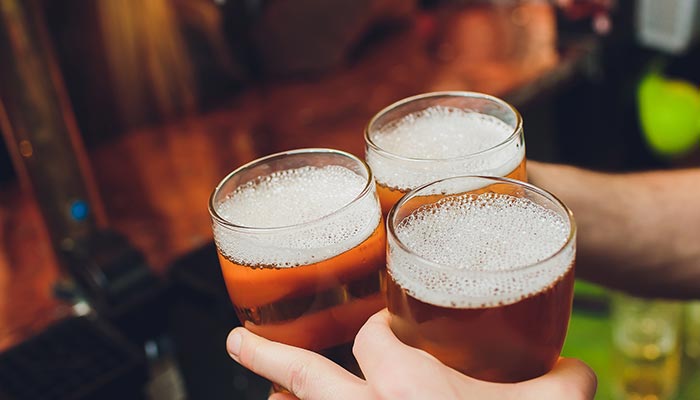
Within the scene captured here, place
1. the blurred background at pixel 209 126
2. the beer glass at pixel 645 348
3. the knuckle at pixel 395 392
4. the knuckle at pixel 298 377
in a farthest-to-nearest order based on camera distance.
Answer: the beer glass at pixel 645 348 → the blurred background at pixel 209 126 → the knuckle at pixel 298 377 → the knuckle at pixel 395 392

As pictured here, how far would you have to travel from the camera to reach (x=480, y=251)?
0.84 m

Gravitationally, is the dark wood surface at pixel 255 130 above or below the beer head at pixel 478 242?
below

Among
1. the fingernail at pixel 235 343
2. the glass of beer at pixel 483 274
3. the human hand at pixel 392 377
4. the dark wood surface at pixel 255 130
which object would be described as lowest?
the dark wood surface at pixel 255 130

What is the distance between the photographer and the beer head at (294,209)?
0.89 m

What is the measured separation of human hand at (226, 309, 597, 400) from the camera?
75cm

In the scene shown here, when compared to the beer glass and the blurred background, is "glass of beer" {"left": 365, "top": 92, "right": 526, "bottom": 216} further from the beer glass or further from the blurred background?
the beer glass

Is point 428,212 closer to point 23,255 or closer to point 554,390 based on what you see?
point 554,390

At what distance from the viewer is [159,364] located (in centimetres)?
174

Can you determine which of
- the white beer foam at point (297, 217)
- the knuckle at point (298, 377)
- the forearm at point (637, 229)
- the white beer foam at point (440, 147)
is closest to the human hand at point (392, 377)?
the knuckle at point (298, 377)

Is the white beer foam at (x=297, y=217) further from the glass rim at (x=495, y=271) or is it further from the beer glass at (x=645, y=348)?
the beer glass at (x=645, y=348)

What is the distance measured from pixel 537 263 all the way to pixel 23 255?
61.3 inches

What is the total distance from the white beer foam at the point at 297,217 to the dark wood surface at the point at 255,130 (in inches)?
32.6

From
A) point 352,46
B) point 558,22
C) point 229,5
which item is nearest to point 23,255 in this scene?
point 229,5

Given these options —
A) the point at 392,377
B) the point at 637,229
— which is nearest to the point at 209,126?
the point at 637,229
